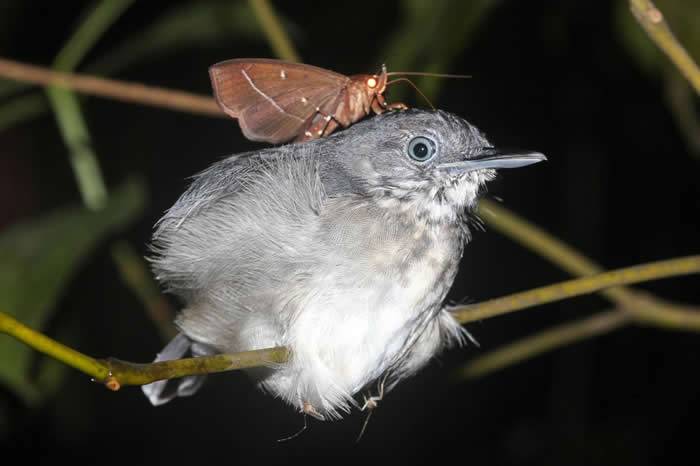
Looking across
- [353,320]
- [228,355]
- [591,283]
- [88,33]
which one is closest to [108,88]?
[88,33]

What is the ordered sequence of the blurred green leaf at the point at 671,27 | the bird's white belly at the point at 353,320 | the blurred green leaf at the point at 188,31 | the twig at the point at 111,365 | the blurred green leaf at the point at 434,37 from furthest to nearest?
1. the blurred green leaf at the point at 188,31
2. the blurred green leaf at the point at 671,27
3. the blurred green leaf at the point at 434,37
4. the bird's white belly at the point at 353,320
5. the twig at the point at 111,365

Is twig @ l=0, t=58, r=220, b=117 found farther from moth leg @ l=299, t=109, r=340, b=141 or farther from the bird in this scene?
moth leg @ l=299, t=109, r=340, b=141

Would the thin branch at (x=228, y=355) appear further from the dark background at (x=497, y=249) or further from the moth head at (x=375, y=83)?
the dark background at (x=497, y=249)

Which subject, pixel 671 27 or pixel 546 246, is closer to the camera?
pixel 546 246

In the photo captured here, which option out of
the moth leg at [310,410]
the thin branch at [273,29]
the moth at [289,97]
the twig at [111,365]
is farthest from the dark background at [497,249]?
the twig at [111,365]

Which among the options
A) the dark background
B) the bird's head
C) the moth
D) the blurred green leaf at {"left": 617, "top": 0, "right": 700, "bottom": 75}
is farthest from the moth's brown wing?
the dark background

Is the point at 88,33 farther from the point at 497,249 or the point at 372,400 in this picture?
the point at 497,249
